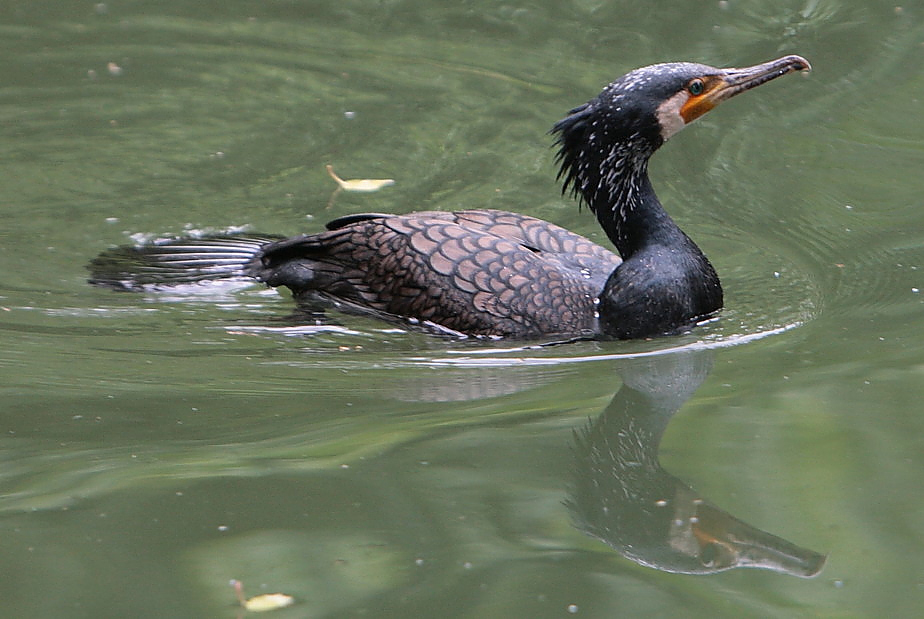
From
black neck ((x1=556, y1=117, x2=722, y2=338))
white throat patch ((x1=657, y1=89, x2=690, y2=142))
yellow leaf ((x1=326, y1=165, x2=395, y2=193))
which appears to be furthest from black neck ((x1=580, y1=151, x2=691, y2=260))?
yellow leaf ((x1=326, y1=165, x2=395, y2=193))

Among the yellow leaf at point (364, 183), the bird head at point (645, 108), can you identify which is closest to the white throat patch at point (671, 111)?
the bird head at point (645, 108)

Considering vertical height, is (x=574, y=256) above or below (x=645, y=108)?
below

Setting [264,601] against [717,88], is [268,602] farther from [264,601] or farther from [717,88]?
[717,88]

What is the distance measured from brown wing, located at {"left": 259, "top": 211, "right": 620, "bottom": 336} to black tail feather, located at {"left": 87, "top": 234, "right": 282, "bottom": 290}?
1.07 feet

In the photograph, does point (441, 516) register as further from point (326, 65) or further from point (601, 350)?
point (326, 65)

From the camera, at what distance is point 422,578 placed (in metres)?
3.60

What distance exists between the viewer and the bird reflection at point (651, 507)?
12.4 ft

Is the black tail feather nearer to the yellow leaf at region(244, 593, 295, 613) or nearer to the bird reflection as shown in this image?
the bird reflection

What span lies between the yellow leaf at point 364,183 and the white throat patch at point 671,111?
2.33 meters

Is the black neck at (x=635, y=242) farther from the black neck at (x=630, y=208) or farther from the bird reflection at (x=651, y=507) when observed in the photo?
the bird reflection at (x=651, y=507)

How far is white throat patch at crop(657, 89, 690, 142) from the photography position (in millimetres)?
5809

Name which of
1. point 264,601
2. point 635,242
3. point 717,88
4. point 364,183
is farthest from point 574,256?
point 264,601

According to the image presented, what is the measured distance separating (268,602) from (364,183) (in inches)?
179

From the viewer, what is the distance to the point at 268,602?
137 inches
